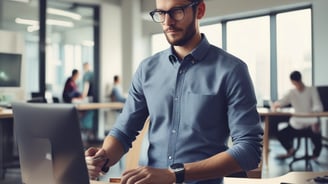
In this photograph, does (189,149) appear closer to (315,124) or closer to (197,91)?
(197,91)

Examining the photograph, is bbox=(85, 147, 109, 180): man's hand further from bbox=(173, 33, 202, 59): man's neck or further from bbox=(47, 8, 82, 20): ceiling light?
bbox=(47, 8, 82, 20): ceiling light

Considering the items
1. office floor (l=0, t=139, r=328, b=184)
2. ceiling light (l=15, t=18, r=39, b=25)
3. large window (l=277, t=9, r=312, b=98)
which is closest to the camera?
large window (l=277, t=9, r=312, b=98)

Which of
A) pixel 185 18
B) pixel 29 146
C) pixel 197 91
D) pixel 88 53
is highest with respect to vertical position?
pixel 88 53

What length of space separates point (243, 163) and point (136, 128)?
1.48 feet

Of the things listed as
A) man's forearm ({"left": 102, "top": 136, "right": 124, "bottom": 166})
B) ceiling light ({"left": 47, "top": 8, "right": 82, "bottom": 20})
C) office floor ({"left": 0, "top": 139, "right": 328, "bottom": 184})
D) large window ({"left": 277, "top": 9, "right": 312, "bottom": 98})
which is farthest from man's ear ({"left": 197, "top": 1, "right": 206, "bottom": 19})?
ceiling light ({"left": 47, "top": 8, "right": 82, "bottom": 20})

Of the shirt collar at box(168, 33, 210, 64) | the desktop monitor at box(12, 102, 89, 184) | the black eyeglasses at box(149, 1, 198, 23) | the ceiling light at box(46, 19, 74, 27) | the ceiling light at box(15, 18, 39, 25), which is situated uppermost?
the ceiling light at box(46, 19, 74, 27)

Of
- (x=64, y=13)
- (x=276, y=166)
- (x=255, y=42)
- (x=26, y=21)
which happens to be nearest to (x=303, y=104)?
(x=276, y=166)

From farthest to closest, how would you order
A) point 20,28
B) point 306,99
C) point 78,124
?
point 20,28
point 306,99
point 78,124

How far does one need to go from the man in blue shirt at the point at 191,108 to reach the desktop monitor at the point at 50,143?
218 millimetres

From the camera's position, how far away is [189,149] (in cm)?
126

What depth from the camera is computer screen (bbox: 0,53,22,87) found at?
464cm

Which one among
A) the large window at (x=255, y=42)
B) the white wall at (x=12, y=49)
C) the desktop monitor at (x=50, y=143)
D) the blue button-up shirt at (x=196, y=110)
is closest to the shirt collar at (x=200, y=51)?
the blue button-up shirt at (x=196, y=110)

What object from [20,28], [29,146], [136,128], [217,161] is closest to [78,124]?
[29,146]

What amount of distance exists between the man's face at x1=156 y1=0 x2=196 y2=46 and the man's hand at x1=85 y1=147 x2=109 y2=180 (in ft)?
1.45
